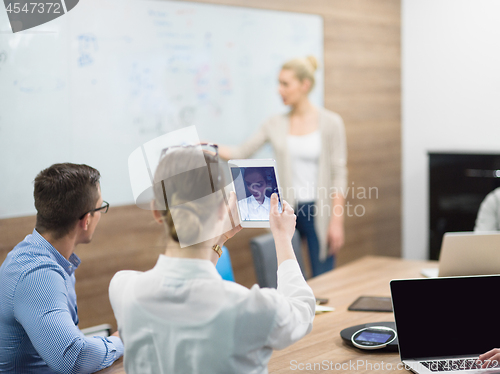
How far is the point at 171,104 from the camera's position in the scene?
333cm

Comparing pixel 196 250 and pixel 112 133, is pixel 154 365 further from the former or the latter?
pixel 112 133

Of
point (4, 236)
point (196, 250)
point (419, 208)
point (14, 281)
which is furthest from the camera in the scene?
point (419, 208)

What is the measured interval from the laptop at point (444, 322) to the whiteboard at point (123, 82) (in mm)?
2039

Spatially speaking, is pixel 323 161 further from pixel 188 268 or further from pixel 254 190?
pixel 188 268

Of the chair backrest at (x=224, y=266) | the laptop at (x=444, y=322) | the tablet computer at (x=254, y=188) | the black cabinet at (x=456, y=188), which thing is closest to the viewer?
the tablet computer at (x=254, y=188)

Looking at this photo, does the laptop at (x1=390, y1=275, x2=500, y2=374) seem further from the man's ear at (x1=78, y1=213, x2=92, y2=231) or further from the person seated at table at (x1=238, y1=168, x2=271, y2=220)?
the man's ear at (x1=78, y1=213, x2=92, y2=231)

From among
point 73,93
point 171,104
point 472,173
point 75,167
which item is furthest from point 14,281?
point 472,173

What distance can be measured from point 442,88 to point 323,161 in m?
2.09

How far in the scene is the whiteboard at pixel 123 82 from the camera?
8.96ft

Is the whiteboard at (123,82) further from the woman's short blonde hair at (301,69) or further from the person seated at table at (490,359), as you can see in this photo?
the person seated at table at (490,359)

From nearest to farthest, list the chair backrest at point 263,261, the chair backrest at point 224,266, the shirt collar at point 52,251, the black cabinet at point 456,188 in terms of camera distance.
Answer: the shirt collar at point 52,251 → the chair backrest at point 224,266 → the chair backrest at point 263,261 → the black cabinet at point 456,188

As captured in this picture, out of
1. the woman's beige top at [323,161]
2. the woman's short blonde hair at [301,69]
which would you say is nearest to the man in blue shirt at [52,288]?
the woman's beige top at [323,161]

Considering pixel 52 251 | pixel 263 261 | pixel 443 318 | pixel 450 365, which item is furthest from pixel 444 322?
pixel 52 251

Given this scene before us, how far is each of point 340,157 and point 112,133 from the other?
144 centimetres
